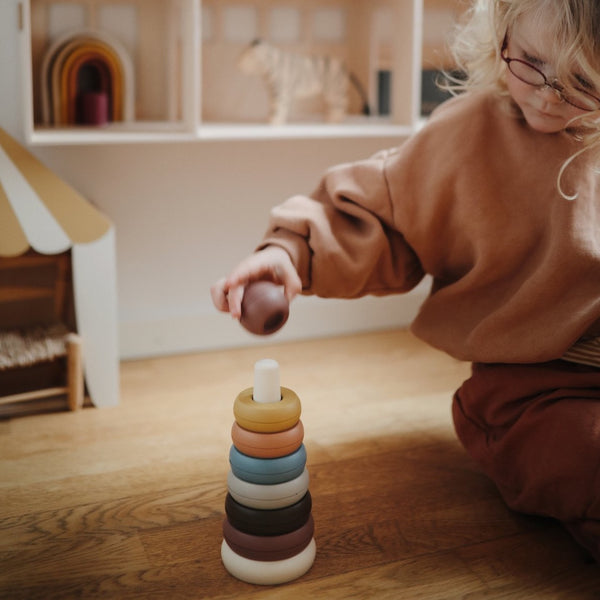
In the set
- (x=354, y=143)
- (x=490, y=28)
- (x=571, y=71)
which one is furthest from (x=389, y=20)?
(x=571, y=71)

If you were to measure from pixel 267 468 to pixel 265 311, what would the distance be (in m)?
0.17

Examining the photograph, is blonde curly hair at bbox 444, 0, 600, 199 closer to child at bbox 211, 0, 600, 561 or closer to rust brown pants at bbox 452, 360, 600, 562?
child at bbox 211, 0, 600, 561

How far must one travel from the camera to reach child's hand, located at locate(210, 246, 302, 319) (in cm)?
86

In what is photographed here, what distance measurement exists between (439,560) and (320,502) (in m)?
0.18

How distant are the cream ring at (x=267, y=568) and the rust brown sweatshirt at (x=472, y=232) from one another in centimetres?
32

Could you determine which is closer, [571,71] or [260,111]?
[571,71]

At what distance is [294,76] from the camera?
1.56 metres

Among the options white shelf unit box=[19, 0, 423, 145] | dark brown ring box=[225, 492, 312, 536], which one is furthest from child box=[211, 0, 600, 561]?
white shelf unit box=[19, 0, 423, 145]

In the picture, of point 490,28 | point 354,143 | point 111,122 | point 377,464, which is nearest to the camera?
point 490,28

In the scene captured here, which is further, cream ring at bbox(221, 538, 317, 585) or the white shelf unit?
the white shelf unit

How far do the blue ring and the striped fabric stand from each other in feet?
1.24

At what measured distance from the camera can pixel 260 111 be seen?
1636 mm

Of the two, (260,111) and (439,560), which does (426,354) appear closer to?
(260,111)

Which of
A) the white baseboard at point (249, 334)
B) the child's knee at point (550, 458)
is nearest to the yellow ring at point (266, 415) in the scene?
the child's knee at point (550, 458)
